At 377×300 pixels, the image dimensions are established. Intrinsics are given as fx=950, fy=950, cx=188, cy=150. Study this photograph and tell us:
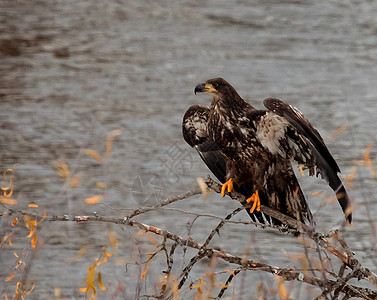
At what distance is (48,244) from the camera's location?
26.9ft

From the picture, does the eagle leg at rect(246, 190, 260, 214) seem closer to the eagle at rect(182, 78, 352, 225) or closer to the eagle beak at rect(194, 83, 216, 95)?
the eagle at rect(182, 78, 352, 225)

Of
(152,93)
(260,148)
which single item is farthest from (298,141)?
(152,93)

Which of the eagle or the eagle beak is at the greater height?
the eagle beak

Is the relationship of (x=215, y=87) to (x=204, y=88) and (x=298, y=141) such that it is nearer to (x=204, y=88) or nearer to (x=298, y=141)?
(x=204, y=88)

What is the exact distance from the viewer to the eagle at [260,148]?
4.58 metres

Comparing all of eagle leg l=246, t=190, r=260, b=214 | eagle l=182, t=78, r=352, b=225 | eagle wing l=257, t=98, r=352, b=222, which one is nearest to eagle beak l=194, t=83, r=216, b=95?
eagle l=182, t=78, r=352, b=225

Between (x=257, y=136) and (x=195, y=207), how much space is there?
159 inches

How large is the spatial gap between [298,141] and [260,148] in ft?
0.99

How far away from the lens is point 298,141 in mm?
4590

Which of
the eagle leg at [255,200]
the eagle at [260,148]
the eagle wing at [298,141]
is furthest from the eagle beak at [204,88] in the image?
A: the eagle leg at [255,200]

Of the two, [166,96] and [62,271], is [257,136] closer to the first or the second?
[62,271]

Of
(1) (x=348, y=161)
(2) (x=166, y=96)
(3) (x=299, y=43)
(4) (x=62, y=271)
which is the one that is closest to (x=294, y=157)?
(4) (x=62, y=271)

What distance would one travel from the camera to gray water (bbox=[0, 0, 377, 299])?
8.21 m

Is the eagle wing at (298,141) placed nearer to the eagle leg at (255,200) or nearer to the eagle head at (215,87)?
the eagle leg at (255,200)
